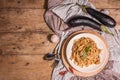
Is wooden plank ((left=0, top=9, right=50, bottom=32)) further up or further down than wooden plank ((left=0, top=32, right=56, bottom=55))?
further up

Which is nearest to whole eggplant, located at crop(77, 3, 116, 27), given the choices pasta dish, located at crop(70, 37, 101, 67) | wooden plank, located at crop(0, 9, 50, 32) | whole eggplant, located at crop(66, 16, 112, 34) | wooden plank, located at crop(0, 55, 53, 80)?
whole eggplant, located at crop(66, 16, 112, 34)

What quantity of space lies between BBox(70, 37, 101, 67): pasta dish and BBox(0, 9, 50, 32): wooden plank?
23 centimetres

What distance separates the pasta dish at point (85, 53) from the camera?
5.11 feet

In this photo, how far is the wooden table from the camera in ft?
5.35

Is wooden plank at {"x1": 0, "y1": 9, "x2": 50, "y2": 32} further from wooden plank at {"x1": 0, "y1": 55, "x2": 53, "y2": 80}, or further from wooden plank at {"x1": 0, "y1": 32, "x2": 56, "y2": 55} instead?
wooden plank at {"x1": 0, "y1": 55, "x2": 53, "y2": 80}

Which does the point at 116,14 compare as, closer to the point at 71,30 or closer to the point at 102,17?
the point at 102,17

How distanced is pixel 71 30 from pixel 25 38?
27 centimetres

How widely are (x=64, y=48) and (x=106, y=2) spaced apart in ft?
1.28

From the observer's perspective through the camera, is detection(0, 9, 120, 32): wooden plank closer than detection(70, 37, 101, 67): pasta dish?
No

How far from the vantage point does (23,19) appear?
1705 mm

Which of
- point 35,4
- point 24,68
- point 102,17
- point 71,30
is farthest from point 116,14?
point 24,68

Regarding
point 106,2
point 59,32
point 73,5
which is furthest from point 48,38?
point 106,2

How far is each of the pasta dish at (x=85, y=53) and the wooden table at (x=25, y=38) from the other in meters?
0.15

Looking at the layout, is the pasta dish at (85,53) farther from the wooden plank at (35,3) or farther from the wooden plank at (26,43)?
the wooden plank at (35,3)
